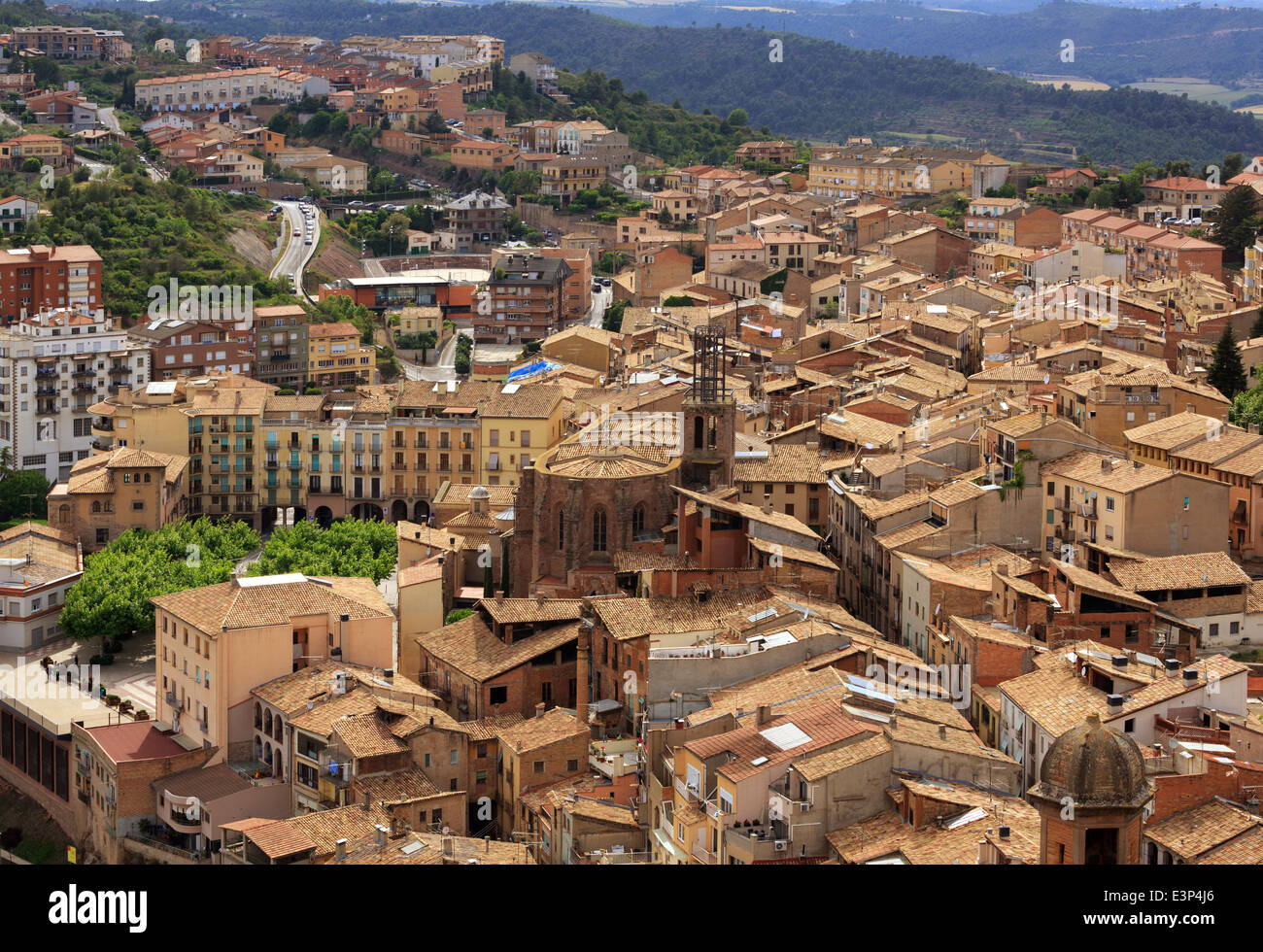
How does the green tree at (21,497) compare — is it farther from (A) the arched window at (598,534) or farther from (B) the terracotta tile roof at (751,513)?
(B) the terracotta tile roof at (751,513)

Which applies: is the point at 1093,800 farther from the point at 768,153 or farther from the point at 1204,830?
the point at 768,153

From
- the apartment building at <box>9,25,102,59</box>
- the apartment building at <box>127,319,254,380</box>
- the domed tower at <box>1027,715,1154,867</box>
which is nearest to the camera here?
the domed tower at <box>1027,715,1154,867</box>

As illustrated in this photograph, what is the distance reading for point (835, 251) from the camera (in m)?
89.6

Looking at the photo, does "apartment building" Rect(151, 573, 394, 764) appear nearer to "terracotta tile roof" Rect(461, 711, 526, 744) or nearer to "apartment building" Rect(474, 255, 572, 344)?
"terracotta tile roof" Rect(461, 711, 526, 744)

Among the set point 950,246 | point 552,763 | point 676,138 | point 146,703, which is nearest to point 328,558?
point 146,703

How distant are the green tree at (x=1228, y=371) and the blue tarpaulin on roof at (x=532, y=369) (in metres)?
23.2

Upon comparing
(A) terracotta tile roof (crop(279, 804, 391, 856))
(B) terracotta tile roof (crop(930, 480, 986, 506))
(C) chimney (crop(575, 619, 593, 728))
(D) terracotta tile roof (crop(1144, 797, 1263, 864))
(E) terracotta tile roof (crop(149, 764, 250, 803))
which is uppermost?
(B) terracotta tile roof (crop(930, 480, 986, 506))

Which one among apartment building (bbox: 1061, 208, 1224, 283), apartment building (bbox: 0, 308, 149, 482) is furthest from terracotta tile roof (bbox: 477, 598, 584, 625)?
apartment building (bbox: 1061, 208, 1224, 283)

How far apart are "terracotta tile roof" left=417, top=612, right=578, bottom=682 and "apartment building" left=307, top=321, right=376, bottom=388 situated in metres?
37.5

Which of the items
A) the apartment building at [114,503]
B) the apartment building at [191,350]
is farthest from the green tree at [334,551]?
the apartment building at [191,350]

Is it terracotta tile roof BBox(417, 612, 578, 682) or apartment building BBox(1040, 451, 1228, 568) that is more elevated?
apartment building BBox(1040, 451, 1228, 568)

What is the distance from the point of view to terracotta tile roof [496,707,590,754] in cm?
3469

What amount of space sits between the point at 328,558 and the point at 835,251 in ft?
142

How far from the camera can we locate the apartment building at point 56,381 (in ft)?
234
